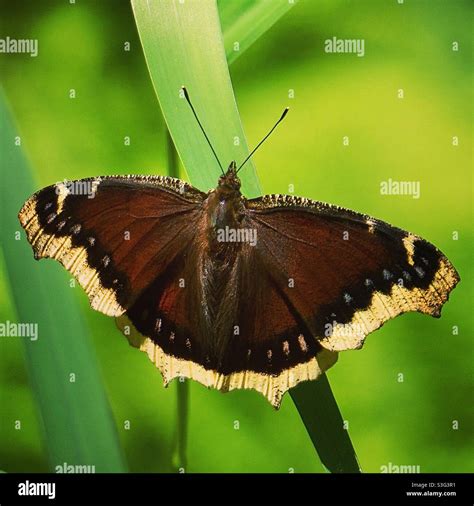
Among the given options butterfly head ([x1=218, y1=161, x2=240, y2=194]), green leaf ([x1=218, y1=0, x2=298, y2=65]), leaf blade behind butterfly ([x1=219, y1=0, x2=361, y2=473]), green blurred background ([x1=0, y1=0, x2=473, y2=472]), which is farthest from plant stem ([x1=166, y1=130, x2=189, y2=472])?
green leaf ([x1=218, y1=0, x2=298, y2=65])

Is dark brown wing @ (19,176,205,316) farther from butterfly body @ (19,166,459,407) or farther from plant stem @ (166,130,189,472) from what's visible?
plant stem @ (166,130,189,472)

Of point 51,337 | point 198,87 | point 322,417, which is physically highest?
point 198,87

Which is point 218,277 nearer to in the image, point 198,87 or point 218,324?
point 218,324

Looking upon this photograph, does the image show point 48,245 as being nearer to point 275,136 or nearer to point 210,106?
point 210,106

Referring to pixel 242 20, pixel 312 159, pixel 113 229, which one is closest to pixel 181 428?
pixel 113 229

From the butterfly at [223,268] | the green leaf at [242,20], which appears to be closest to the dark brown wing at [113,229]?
the butterfly at [223,268]

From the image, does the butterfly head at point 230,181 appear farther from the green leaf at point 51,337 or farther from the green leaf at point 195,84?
the green leaf at point 51,337
